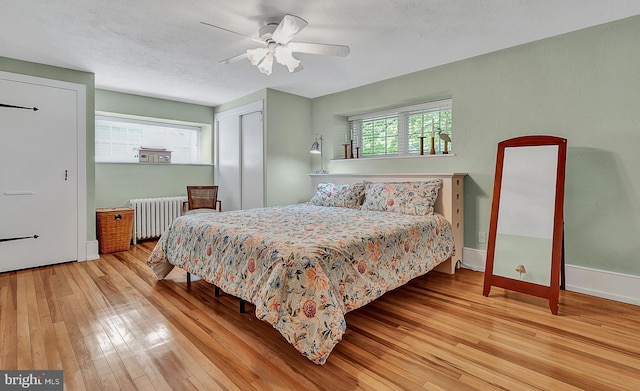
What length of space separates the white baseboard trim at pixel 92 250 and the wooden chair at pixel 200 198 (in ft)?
3.69

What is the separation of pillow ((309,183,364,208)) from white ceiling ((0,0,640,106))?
1377mm

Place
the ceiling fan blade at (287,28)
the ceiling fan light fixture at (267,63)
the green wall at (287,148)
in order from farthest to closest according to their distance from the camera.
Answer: the green wall at (287,148) < the ceiling fan light fixture at (267,63) < the ceiling fan blade at (287,28)

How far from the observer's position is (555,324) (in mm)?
2109

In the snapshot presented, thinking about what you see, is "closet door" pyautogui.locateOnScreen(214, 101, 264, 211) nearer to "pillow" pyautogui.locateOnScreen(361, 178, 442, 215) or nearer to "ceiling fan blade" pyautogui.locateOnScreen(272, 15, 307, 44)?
"pillow" pyautogui.locateOnScreen(361, 178, 442, 215)

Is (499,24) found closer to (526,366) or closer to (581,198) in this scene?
(581,198)

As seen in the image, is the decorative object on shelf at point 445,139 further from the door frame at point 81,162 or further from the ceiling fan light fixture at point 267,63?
the door frame at point 81,162

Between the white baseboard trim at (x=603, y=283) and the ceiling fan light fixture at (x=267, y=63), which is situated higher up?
the ceiling fan light fixture at (x=267, y=63)

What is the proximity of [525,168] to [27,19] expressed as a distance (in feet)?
13.8

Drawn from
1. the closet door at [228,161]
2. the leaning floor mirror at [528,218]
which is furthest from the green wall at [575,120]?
the closet door at [228,161]

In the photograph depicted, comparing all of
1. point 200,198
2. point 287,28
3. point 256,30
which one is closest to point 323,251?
point 287,28

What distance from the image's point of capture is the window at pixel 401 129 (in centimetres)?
371

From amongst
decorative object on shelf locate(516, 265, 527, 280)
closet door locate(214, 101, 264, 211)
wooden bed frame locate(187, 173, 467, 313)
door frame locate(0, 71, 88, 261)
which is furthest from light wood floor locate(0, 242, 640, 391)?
closet door locate(214, 101, 264, 211)

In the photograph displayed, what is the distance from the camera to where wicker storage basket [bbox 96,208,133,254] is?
4.02m

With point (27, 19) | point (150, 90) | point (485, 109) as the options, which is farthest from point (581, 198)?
point (150, 90)
